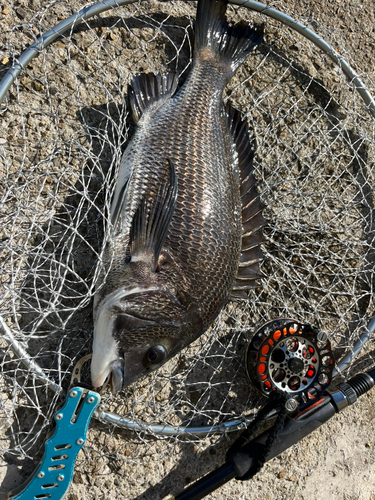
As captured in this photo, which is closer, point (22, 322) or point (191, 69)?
point (22, 322)

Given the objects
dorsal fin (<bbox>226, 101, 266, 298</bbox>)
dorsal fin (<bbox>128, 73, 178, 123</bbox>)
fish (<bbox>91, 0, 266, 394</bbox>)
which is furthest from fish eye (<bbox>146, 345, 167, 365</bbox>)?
dorsal fin (<bbox>128, 73, 178, 123</bbox>)

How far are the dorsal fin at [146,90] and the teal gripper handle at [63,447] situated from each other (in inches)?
46.3

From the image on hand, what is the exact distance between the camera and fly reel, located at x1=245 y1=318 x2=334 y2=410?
1872 millimetres

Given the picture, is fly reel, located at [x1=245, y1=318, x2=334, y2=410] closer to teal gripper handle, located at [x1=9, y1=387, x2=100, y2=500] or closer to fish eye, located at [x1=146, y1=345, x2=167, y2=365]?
fish eye, located at [x1=146, y1=345, x2=167, y2=365]

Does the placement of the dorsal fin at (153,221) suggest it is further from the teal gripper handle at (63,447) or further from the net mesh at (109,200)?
the teal gripper handle at (63,447)

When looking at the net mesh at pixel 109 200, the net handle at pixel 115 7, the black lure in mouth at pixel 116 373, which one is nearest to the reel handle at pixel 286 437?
the net mesh at pixel 109 200

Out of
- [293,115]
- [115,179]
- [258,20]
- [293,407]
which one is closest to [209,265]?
[115,179]

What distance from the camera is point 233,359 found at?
2.06m

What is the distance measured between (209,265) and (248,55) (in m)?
1.14

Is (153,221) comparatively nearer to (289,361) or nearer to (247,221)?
(247,221)

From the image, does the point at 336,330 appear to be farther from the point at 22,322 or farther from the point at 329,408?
the point at 22,322

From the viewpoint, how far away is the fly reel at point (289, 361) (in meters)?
1.87

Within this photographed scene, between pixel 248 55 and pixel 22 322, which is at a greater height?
pixel 248 55

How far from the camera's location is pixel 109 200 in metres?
1.74
